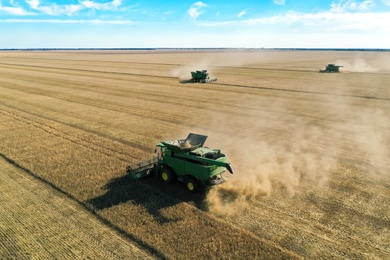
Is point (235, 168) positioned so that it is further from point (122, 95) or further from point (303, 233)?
point (122, 95)

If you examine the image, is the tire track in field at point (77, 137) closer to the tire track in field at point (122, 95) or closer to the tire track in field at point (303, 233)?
the tire track in field at point (122, 95)

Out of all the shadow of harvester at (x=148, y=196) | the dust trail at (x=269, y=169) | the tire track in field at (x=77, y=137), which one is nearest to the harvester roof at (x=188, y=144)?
the shadow of harvester at (x=148, y=196)

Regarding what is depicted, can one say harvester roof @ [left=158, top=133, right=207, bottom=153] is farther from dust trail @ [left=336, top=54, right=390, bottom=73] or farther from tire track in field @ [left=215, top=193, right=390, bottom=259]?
dust trail @ [left=336, top=54, right=390, bottom=73]

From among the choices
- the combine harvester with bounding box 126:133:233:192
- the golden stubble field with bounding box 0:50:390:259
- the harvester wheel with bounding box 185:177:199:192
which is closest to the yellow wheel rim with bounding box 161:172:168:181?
the combine harvester with bounding box 126:133:233:192

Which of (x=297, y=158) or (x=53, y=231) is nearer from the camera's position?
(x=53, y=231)

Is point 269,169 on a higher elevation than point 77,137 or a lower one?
lower

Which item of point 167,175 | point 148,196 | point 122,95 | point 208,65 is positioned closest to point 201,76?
point 122,95

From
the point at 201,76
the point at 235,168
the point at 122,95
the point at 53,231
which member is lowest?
the point at 53,231

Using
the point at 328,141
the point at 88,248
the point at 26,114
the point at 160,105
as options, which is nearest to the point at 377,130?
the point at 328,141

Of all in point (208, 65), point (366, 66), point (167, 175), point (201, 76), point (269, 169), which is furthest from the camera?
point (208, 65)
